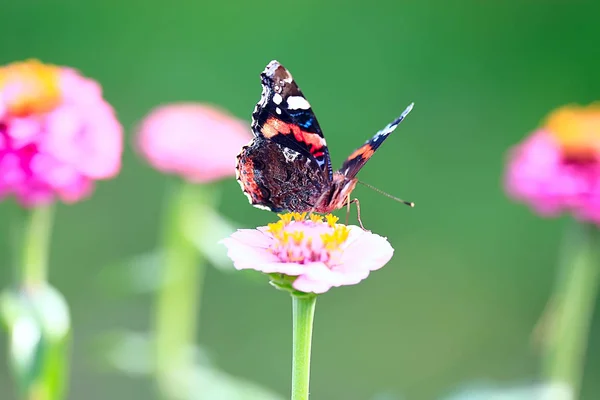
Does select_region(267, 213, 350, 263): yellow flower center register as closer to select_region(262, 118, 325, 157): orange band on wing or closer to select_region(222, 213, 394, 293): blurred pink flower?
select_region(222, 213, 394, 293): blurred pink flower

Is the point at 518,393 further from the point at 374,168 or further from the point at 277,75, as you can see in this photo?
the point at 374,168

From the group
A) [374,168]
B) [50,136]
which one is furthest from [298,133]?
[374,168]

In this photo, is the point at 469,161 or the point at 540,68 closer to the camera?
the point at 469,161

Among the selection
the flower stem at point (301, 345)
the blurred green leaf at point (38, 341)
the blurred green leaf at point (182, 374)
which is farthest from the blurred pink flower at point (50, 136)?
the flower stem at point (301, 345)

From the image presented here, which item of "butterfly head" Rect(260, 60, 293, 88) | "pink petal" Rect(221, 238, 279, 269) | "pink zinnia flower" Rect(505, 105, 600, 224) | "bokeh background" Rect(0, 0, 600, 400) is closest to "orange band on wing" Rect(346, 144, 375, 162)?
"butterfly head" Rect(260, 60, 293, 88)

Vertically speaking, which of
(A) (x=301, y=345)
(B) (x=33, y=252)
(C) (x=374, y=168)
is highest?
(C) (x=374, y=168)

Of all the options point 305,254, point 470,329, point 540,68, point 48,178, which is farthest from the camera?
point 540,68

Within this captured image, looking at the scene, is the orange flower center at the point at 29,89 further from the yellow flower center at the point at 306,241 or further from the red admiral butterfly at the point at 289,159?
the yellow flower center at the point at 306,241

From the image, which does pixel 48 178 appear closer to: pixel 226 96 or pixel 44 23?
pixel 226 96

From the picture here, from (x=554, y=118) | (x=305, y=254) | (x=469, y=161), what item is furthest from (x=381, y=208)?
(x=305, y=254)
